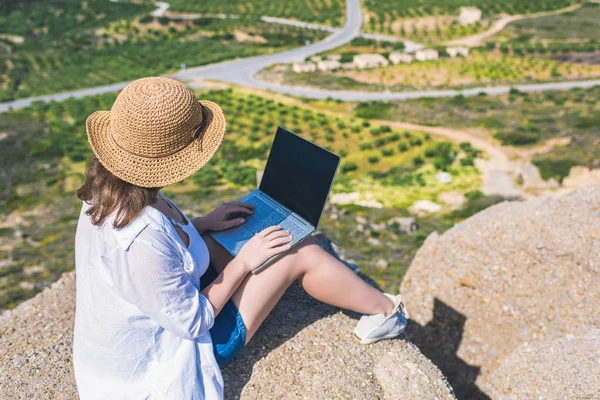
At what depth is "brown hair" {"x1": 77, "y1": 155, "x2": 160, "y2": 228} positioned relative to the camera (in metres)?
3.09

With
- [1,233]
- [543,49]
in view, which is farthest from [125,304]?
[543,49]

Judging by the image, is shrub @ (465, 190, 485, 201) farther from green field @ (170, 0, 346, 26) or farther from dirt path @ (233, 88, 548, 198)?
green field @ (170, 0, 346, 26)

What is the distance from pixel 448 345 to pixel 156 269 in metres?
5.03

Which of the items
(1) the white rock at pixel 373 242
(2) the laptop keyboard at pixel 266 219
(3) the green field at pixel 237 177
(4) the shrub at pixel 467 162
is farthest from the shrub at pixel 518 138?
(2) the laptop keyboard at pixel 266 219

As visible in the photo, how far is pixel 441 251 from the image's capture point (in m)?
7.56

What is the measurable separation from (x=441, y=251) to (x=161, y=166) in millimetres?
5452

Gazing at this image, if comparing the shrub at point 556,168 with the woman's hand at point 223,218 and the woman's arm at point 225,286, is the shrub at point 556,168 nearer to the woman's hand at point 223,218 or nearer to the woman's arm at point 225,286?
the woman's hand at point 223,218

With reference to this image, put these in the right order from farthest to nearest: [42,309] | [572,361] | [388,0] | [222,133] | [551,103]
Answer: [388,0]
[551,103]
[42,309]
[572,361]
[222,133]

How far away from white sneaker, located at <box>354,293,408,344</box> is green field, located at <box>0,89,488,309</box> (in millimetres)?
5253

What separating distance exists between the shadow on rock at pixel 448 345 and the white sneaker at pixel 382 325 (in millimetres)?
2424

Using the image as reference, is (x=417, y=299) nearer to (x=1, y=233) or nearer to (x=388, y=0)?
(x=1, y=233)

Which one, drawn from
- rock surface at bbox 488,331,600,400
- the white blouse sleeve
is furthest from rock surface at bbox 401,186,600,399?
the white blouse sleeve

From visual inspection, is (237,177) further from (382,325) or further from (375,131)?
(382,325)

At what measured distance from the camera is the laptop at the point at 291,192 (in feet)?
14.3
